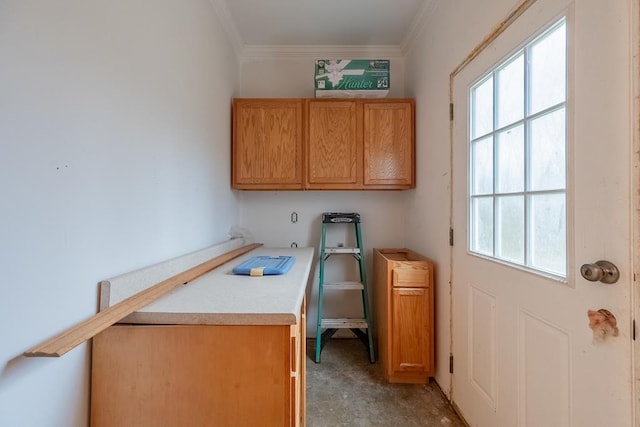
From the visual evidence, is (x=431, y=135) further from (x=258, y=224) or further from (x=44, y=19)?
(x=44, y=19)

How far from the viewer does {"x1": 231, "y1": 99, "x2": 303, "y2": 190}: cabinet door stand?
2.33 metres

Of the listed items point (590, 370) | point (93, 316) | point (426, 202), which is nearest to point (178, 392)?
point (93, 316)

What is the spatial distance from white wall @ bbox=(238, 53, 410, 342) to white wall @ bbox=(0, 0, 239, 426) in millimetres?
1308

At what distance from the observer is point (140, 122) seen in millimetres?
1092

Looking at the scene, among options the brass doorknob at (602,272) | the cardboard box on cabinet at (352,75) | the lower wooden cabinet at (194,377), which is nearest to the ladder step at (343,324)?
the lower wooden cabinet at (194,377)

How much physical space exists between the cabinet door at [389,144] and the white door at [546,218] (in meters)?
0.69

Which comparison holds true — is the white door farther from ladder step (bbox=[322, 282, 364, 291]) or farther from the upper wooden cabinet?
ladder step (bbox=[322, 282, 364, 291])

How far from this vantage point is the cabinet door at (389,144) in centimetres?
232

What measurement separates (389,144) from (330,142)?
48 cm

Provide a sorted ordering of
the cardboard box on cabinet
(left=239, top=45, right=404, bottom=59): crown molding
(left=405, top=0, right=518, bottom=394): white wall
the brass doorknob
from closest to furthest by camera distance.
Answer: the brass doorknob → (left=405, top=0, right=518, bottom=394): white wall → the cardboard box on cabinet → (left=239, top=45, right=404, bottom=59): crown molding

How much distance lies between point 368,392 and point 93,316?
171 centimetres

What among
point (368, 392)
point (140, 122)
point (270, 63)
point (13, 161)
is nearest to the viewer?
point (13, 161)

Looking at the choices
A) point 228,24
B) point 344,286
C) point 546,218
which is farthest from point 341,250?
point 228,24

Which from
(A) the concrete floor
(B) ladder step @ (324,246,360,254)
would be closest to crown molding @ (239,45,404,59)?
(B) ladder step @ (324,246,360,254)
